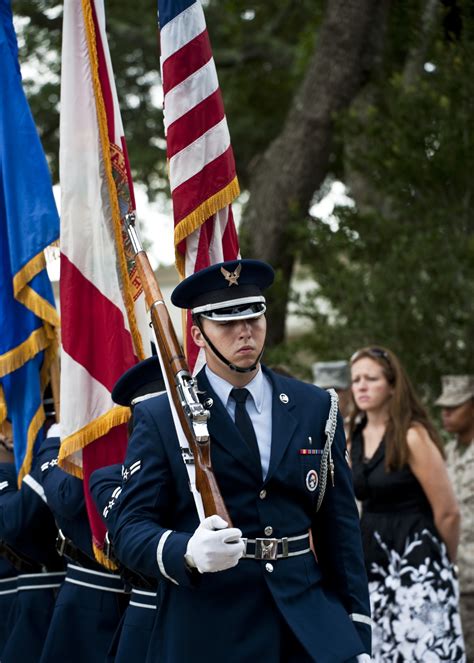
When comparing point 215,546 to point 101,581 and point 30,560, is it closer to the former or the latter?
point 101,581

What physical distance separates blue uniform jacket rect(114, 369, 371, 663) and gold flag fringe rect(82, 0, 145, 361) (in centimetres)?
159

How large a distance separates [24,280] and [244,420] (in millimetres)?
2576

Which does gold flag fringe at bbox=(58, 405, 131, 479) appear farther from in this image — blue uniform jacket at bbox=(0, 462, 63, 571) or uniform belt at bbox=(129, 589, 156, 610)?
uniform belt at bbox=(129, 589, 156, 610)

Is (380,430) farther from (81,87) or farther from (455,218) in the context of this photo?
(455,218)

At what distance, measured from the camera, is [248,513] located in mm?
3631

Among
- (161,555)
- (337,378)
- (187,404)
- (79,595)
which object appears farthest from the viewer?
(337,378)

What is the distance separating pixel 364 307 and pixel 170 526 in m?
5.57

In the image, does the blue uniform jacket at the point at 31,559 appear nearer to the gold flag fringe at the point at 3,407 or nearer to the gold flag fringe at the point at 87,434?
the gold flag fringe at the point at 87,434

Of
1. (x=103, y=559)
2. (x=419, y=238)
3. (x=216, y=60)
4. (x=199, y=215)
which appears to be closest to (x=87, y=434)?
(x=103, y=559)

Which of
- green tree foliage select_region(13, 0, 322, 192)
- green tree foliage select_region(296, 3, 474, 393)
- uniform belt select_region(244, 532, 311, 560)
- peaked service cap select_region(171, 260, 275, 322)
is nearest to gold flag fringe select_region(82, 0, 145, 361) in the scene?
peaked service cap select_region(171, 260, 275, 322)

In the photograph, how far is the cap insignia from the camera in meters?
3.82

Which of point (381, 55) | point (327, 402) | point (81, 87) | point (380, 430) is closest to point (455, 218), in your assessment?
point (381, 55)

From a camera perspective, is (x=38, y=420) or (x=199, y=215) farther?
(x=38, y=420)

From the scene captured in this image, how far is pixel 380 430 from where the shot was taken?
21.2ft
